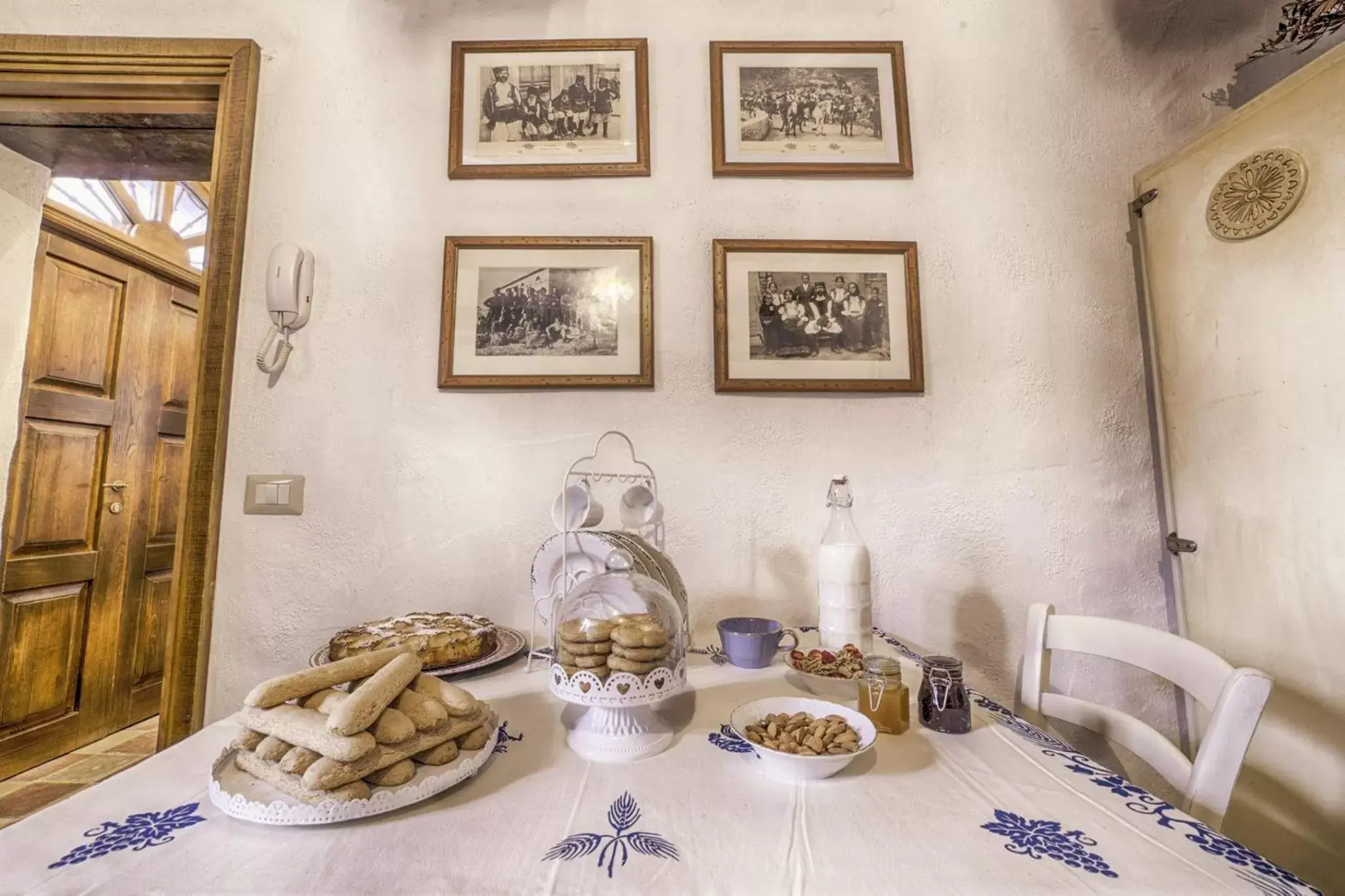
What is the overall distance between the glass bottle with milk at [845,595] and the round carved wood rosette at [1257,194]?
1000mm

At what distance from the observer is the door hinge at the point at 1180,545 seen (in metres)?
1.21

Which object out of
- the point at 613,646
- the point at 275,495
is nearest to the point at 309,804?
the point at 613,646

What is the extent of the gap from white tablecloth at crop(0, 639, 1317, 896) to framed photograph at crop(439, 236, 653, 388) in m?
0.86

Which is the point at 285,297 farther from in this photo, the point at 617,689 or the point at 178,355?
the point at 178,355

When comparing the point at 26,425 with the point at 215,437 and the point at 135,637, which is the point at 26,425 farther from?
the point at 215,437

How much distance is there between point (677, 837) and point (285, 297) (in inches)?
54.3

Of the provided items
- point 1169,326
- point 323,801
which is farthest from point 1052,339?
point 323,801

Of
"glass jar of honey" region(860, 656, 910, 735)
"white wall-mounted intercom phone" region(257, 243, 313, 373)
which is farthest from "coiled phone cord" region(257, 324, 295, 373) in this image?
"glass jar of honey" region(860, 656, 910, 735)

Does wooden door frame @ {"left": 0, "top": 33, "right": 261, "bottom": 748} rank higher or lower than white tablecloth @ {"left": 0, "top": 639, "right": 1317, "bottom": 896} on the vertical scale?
higher

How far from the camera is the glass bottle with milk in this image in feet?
3.18

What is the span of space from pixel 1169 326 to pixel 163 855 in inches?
74.5

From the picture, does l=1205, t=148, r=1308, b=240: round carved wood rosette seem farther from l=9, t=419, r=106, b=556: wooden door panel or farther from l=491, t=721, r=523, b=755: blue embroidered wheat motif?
l=9, t=419, r=106, b=556: wooden door panel

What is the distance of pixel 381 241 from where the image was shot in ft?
4.49

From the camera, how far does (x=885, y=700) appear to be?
29.1 inches
